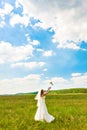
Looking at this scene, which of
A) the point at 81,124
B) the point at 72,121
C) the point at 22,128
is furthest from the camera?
the point at 72,121

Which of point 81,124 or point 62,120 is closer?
point 81,124

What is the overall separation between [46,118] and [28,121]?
1.12 m

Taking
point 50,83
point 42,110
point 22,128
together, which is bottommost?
point 22,128

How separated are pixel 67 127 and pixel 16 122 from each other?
10.7ft

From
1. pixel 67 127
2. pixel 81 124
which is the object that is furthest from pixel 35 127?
pixel 81 124

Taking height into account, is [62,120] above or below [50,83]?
below

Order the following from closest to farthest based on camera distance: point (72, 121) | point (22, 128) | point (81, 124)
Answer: point (22, 128) < point (81, 124) < point (72, 121)

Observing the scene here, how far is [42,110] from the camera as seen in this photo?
19.8m

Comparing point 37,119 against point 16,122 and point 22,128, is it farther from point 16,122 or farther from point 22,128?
point 22,128

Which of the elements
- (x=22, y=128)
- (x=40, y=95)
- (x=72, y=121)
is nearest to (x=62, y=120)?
(x=72, y=121)

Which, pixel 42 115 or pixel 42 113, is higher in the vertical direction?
pixel 42 113

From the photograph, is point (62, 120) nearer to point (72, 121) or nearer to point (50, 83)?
point (72, 121)

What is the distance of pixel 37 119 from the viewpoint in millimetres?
19719

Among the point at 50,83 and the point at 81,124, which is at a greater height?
the point at 50,83
